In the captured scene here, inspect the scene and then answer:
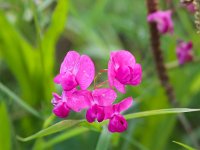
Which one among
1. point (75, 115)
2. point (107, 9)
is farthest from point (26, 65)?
point (107, 9)

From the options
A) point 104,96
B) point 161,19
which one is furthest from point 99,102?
point 161,19

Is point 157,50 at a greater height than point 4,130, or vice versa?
point 157,50

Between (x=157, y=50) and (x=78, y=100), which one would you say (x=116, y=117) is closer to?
(x=78, y=100)

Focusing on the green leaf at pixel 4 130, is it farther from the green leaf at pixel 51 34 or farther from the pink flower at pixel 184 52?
the pink flower at pixel 184 52

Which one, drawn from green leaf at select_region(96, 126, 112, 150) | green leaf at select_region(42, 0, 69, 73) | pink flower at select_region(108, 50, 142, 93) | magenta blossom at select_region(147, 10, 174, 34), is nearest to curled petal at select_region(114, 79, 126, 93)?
pink flower at select_region(108, 50, 142, 93)

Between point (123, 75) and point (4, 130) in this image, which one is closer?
point (123, 75)

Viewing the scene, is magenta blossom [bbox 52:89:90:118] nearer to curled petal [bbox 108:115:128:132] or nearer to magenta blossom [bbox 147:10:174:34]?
curled petal [bbox 108:115:128:132]

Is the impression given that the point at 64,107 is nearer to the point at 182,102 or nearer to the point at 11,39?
the point at 11,39

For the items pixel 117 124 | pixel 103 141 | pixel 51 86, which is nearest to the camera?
pixel 117 124
